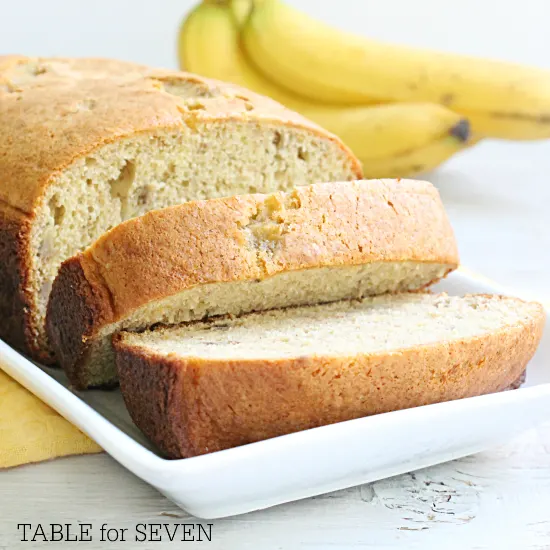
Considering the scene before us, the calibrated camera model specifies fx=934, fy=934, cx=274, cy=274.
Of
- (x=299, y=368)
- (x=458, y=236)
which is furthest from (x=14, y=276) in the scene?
(x=458, y=236)

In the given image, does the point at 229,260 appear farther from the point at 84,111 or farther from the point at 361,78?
the point at 361,78

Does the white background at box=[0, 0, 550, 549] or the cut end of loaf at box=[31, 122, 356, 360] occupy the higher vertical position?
the cut end of loaf at box=[31, 122, 356, 360]

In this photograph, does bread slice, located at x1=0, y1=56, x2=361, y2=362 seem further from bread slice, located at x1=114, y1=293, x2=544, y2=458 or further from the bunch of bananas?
the bunch of bananas

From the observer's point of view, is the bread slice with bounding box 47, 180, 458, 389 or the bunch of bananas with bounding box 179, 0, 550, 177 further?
→ the bunch of bananas with bounding box 179, 0, 550, 177

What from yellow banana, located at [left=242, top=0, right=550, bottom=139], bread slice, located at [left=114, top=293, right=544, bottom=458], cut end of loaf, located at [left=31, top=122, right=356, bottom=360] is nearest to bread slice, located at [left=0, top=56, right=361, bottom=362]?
cut end of loaf, located at [left=31, top=122, right=356, bottom=360]

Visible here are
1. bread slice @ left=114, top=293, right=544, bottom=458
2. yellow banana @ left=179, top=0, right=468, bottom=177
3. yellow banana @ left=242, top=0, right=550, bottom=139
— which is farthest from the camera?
yellow banana @ left=242, top=0, right=550, bottom=139
